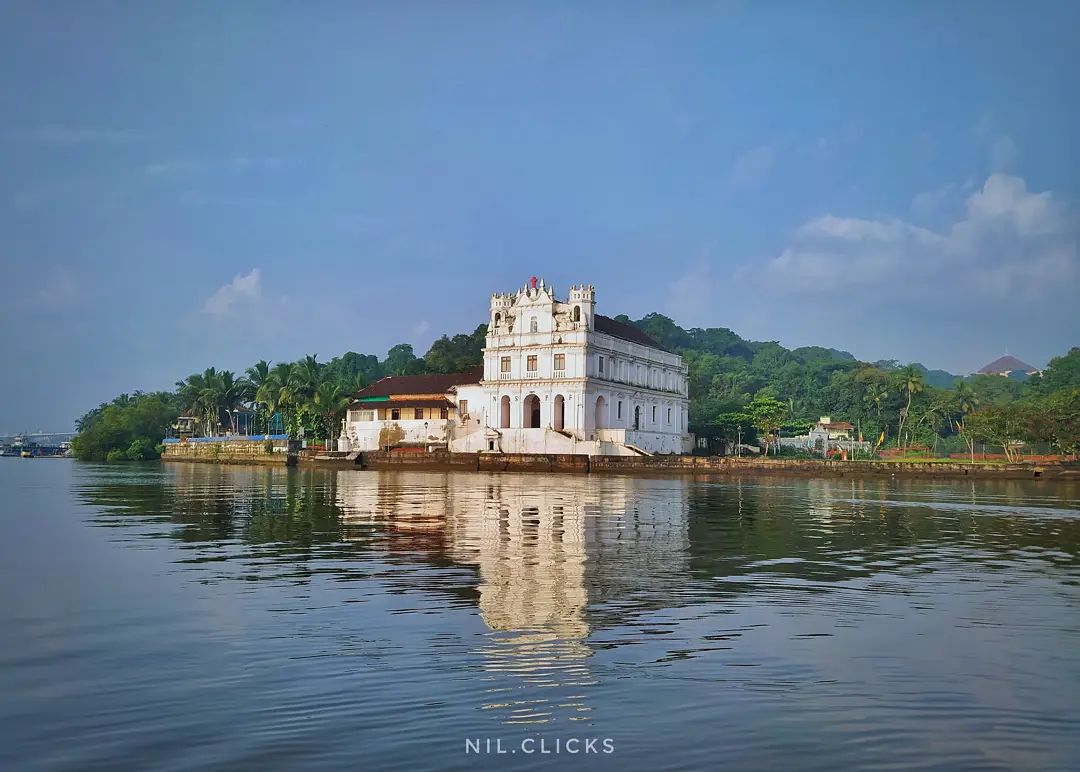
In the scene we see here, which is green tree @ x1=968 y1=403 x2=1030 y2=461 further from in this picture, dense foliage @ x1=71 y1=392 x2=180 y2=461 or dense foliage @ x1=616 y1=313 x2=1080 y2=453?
dense foliage @ x1=71 y1=392 x2=180 y2=461

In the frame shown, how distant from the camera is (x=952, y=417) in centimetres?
12150

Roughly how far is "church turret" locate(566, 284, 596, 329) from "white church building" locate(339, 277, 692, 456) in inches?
3.3

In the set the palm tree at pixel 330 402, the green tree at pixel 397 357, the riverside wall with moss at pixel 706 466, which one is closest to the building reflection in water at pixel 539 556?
the riverside wall with moss at pixel 706 466

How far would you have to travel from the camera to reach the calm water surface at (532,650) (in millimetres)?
7254

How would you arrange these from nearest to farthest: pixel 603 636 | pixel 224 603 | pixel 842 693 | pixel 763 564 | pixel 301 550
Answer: pixel 842 693, pixel 603 636, pixel 224 603, pixel 763 564, pixel 301 550

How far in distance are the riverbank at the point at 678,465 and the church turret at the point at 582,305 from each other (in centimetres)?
1388

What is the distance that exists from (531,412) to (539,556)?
64.9 metres

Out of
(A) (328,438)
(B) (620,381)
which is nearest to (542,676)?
(B) (620,381)

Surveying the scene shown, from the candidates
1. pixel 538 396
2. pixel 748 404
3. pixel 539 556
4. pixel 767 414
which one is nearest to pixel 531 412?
pixel 538 396

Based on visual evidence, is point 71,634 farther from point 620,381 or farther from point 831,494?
point 620,381

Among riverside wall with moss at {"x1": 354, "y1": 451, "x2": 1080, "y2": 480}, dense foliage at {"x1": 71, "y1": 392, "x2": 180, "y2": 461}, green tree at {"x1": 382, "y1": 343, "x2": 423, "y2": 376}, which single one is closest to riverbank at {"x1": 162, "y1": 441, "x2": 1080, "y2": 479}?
riverside wall with moss at {"x1": 354, "y1": 451, "x2": 1080, "y2": 480}

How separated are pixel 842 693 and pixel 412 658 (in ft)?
13.8

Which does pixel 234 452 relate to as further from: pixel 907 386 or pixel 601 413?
pixel 907 386

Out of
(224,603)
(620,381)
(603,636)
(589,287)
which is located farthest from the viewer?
(620,381)
